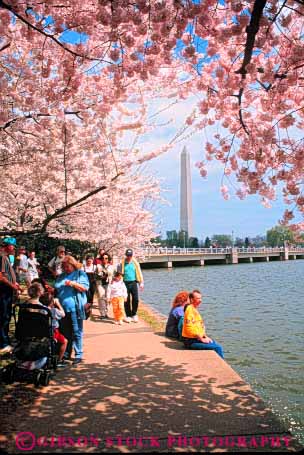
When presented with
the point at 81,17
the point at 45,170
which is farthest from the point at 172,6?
the point at 45,170

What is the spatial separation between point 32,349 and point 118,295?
4.93 m

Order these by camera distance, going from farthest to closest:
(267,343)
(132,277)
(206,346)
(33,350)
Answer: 1. (267,343)
2. (132,277)
3. (206,346)
4. (33,350)

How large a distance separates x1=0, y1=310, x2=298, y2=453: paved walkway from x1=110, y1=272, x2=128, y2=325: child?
3296mm

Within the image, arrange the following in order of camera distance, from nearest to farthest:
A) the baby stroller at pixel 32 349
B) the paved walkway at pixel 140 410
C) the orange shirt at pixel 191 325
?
the paved walkway at pixel 140 410
the baby stroller at pixel 32 349
the orange shirt at pixel 191 325

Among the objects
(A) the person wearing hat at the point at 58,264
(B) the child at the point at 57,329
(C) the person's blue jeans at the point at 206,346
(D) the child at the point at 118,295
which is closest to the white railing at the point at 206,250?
(A) the person wearing hat at the point at 58,264

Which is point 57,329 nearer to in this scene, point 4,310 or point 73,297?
point 73,297

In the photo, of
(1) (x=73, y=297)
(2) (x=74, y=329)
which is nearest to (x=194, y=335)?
(2) (x=74, y=329)

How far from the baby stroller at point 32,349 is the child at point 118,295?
455 centimetres

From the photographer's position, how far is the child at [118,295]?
35.2 ft

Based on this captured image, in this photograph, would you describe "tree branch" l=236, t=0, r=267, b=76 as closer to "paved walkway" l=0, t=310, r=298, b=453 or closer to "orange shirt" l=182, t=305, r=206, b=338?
"paved walkway" l=0, t=310, r=298, b=453

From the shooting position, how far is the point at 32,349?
586 centimetres

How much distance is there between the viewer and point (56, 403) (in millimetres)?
5160

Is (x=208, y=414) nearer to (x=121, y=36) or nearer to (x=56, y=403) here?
(x=56, y=403)

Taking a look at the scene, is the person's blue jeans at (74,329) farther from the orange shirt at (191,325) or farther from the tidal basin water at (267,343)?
the tidal basin water at (267,343)
